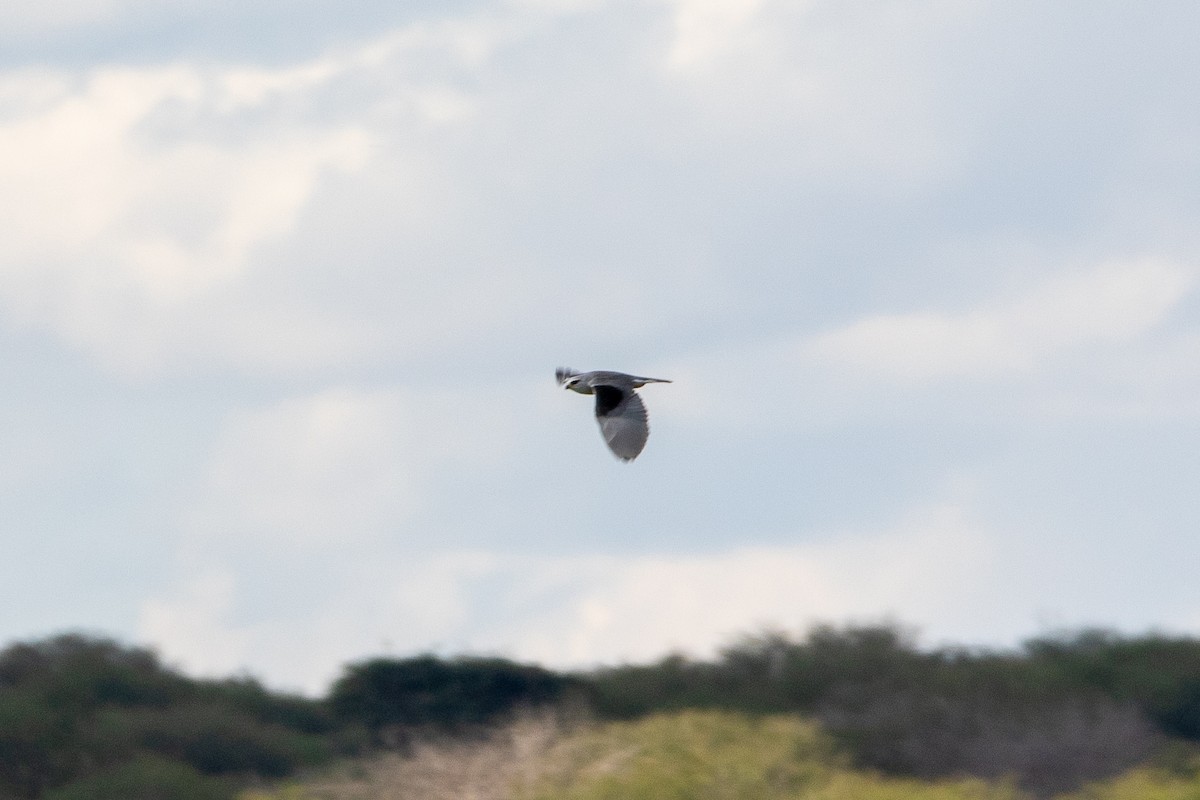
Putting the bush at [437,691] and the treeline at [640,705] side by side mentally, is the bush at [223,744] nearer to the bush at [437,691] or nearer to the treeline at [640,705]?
the treeline at [640,705]

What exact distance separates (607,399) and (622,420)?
46 cm

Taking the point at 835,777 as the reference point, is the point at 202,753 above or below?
above

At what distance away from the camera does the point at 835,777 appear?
73.7 ft

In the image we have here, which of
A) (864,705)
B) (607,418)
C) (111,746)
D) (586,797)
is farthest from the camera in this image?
(864,705)

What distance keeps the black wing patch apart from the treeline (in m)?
16.5

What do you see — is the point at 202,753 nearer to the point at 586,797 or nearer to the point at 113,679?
the point at 113,679

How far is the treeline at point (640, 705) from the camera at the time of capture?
35.6m

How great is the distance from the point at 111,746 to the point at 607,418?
2377 centimetres

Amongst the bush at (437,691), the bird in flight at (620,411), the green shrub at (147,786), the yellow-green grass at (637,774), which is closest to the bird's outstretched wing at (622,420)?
the bird in flight at (620,411)

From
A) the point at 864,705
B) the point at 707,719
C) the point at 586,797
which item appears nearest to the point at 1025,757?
the point at 864,705

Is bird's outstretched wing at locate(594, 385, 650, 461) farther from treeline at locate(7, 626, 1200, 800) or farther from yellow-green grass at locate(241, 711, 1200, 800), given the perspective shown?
treeline at locate(7, 626, 1200, 800)

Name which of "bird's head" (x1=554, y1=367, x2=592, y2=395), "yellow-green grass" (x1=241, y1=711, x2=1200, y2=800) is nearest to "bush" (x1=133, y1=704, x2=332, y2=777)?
"yellow-green grass" (x1=241, y1=711, x2=1200, y2=800)

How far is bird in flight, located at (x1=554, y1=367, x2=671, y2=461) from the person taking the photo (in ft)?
57.3

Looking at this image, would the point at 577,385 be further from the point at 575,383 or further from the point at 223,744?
the point at 223,744
